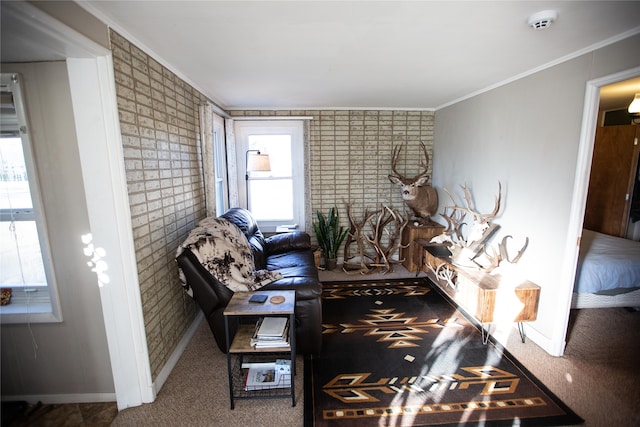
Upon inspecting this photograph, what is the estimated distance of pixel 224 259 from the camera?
211 cm

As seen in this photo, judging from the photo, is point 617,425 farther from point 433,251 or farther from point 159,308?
point 159,308

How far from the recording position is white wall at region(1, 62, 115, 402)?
1.62m

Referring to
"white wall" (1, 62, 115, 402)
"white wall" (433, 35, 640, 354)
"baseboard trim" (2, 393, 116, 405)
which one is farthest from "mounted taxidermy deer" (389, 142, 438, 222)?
"baseboard trim" (2, 393, 116, 405)

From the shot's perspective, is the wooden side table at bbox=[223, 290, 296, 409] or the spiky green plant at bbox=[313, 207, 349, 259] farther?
the spiky green plant at bbox=[313, 207, 349, 259]

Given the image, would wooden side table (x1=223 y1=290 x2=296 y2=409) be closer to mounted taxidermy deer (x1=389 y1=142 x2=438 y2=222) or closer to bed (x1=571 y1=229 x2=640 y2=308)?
mounted taxidermy deer (x1=389 y1=142 x2=438 y2=222)

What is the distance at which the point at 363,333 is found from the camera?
256cm

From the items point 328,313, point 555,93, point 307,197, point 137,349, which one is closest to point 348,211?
point 307,197

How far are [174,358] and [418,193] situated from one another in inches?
129

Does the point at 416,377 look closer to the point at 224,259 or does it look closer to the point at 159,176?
the point at 224,259

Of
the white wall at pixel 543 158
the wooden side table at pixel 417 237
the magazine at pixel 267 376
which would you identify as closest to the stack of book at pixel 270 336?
the magazine at pixel 267 376

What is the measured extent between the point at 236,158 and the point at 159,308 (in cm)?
255

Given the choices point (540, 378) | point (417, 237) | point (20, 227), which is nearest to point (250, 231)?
point (20, 227)

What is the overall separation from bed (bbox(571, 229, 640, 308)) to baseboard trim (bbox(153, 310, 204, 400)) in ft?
11.4

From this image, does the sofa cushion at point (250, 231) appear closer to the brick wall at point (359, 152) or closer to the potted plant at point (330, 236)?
the potted plant at point (330, 236)
